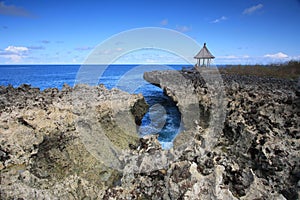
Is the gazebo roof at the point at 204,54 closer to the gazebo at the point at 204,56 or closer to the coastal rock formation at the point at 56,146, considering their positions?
the gazebo at the point at 204,56

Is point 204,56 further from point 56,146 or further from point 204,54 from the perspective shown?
point 56,146

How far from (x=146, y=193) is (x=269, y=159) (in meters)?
3.82

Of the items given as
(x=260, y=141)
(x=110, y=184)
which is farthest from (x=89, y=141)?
(x=260, y=141)

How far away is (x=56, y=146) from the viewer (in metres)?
7.71

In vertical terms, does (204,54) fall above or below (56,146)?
above

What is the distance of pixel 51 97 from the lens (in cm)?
1022

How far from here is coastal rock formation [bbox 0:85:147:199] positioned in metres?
6.27

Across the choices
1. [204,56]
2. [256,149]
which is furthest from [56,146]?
[204,56]

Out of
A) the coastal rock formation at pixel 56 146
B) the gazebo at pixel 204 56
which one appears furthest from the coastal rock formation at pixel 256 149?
the gazebo at pixel 204 56

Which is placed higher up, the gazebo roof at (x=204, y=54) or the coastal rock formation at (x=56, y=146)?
the gazebo roof at (x=204, y=54)

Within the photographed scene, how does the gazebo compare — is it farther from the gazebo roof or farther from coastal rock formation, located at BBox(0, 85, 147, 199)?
coastal rock formation, located at BBox(0, 85, 147, 199)

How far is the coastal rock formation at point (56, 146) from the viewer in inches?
247

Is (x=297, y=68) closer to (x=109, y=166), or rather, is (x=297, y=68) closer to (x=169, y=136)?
(x=169, y=136)

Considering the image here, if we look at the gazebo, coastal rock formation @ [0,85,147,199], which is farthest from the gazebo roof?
coastal rock formation @ [0,85,147,199]
